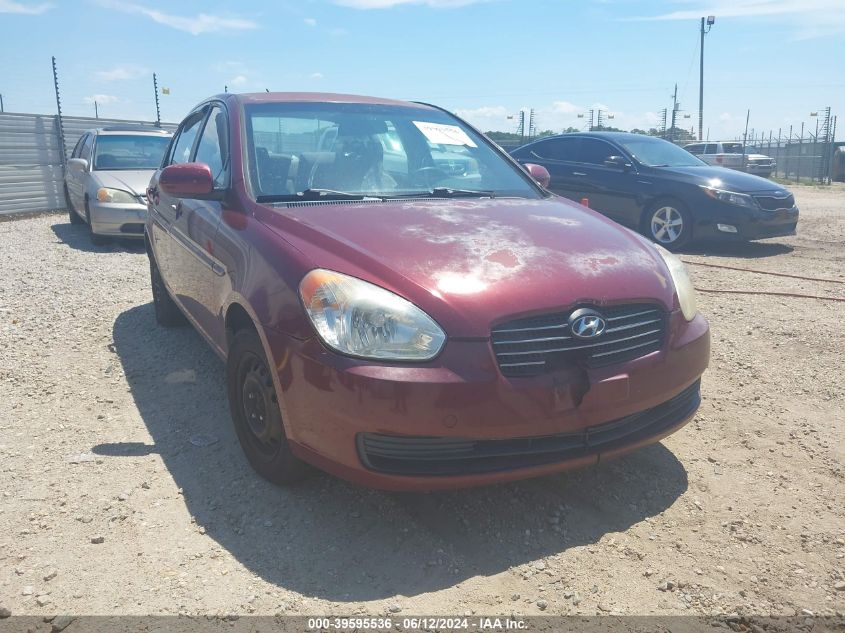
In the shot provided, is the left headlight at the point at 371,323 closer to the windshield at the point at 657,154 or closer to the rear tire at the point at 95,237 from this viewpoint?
the windshield at the point at 657,154

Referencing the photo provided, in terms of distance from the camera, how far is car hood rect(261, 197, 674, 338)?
8.53ft

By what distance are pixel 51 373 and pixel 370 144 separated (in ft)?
8.44

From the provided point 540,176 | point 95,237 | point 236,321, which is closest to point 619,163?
point 540,176

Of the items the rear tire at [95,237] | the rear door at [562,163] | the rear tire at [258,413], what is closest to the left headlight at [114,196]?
the rear tire at [95,237]

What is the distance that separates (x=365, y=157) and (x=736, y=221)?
6539 mm

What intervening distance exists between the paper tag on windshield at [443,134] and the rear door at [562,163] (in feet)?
19.5

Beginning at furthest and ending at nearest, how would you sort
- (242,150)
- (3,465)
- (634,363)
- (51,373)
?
(51,373), (242,150), (3,465), (634,363)

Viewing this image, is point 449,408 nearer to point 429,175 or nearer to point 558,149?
point 429,175

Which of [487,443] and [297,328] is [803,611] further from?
[297,328]

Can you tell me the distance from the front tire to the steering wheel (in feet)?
19.9

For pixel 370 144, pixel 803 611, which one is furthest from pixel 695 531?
pixel 370 144

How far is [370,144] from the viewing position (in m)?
3.94

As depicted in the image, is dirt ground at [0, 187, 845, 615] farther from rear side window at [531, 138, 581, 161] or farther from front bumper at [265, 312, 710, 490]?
rear side window at [531, 138, 581, 161]

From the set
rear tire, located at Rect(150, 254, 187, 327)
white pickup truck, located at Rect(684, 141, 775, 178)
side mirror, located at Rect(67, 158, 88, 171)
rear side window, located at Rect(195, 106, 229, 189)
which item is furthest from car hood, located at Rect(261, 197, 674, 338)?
white pickup truck, located at Rect(684, 141, 775, 178)
